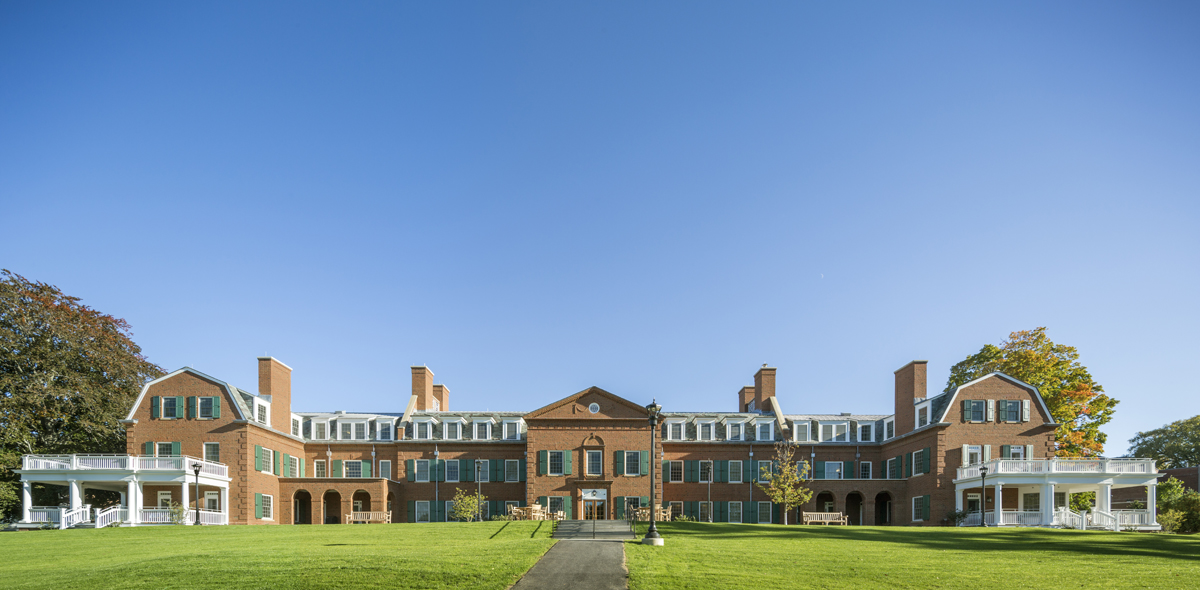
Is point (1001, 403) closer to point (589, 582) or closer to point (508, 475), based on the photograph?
point (508, 475)

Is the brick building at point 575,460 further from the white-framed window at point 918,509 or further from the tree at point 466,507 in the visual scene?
the tree at point 466,507

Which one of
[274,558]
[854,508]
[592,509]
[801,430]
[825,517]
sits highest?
[274,558]

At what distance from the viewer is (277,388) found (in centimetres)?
5003

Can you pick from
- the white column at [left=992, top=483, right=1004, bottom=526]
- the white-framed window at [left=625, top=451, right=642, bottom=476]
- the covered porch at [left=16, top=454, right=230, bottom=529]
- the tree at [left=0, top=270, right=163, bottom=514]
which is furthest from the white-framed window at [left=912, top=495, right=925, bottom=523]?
the tree at [left=0, top=270, right=163, bottom=514]

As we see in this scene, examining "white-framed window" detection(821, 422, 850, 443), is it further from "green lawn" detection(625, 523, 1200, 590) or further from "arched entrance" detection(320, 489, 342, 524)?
"arched entrance" detection(320, 489, 342, 524)

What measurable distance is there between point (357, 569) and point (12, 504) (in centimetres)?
3611

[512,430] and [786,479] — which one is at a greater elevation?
[512,430]

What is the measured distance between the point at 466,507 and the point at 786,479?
17.7m

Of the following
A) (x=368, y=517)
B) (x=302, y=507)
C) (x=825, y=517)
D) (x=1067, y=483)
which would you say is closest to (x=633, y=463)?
(x=825, y=517)

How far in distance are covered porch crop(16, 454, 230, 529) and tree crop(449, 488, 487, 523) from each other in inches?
458

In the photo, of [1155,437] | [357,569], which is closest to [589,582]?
[357,569]

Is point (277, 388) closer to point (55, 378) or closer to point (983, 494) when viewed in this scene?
point (55, 378)

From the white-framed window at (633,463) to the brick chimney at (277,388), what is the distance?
1956 cm

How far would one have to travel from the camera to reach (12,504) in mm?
44312
